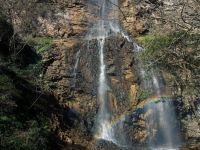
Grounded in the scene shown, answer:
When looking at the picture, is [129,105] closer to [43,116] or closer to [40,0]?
[43,116]

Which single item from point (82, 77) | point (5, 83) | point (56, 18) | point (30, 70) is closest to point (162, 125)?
point (82, 77)

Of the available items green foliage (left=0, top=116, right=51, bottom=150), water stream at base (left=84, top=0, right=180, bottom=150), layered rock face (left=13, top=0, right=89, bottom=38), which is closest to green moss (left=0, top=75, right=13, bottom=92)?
green foliage (left=0, top=116, right=51, bottom=150)

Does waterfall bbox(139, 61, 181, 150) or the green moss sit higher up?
the green moss

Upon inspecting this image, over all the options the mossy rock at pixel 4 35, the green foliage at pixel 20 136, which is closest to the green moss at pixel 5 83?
the green foliage at pixel 20 136

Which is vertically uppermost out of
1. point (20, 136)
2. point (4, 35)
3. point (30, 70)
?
point (4, 35)

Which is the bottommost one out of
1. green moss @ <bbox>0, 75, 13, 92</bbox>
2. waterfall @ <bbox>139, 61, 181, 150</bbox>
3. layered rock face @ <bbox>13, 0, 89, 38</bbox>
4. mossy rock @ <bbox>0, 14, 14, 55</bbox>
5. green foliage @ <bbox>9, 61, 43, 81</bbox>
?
waterfall @ <bbox>139, 61, 181, 150</bbox>

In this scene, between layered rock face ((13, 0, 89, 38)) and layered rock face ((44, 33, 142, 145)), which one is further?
layered rock face ((13, 0, 89, 38))

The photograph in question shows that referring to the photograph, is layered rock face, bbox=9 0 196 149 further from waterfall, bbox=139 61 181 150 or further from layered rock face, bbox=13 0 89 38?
waterfall, bbox=139 61 181 150

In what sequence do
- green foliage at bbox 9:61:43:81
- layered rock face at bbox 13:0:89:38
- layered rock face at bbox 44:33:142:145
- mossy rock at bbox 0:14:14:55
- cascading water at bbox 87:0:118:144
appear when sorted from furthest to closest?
layered rock face at bbox 13:0:89:38, layered rock face at bbox 44:33:142:145, cascading water at bbox 87:0:118:144, mossy rock at bbox 0:14:14:55, green foliage at bbox 9:61:43:81

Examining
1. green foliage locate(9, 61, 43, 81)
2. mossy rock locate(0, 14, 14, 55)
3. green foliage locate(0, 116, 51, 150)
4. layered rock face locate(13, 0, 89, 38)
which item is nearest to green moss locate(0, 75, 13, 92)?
green foliage locate(0, 116, 51, 150)

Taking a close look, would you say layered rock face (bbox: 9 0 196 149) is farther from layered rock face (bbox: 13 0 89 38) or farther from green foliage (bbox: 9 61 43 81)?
green foliage (bbox: 9 61 43 81)

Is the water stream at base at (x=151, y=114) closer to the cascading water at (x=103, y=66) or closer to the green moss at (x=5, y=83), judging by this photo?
the cascading water at (x=103, y=66)

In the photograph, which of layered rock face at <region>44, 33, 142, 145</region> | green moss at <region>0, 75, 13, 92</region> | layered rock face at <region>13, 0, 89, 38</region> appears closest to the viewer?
green moss at <region>0, 75, 13, 92</region>

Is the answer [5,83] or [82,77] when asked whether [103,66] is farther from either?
[5,83]
